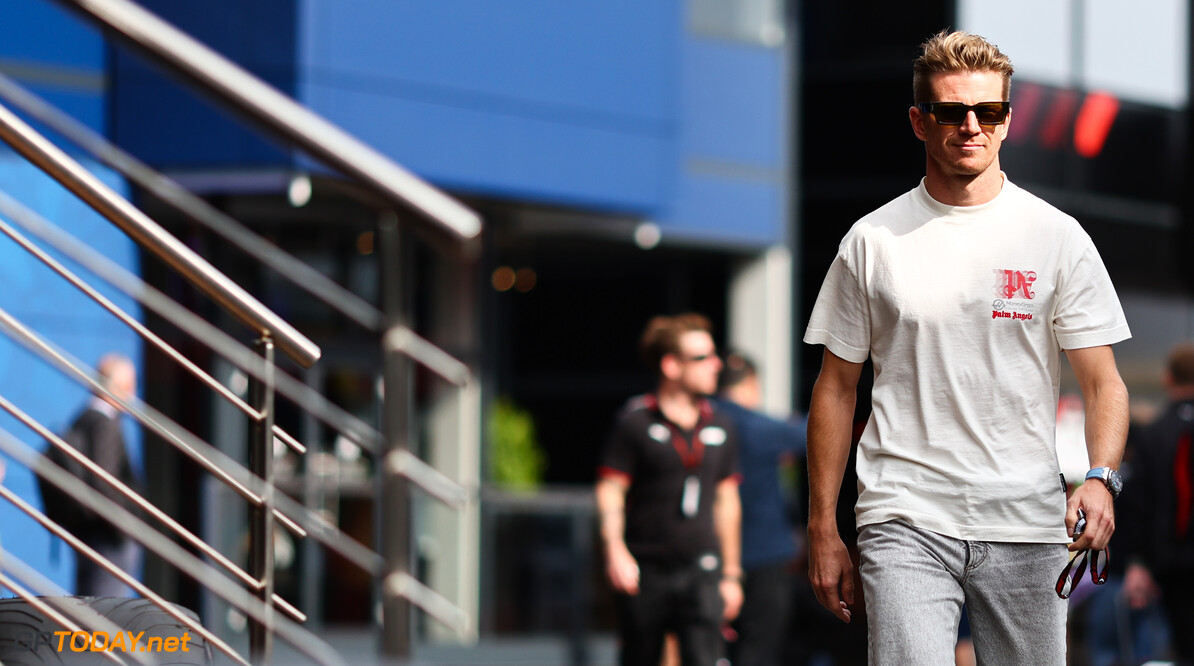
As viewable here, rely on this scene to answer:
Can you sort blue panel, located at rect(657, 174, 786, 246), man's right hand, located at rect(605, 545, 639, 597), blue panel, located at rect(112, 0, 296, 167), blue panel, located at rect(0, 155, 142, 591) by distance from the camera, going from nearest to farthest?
man's right hand, located at rect(605, 545, 639, 597) → blue panel, located at rect(0, 155, 142, 591) → blue panel, located at rect(112, 0, 296, 167) → blue panel, located at rect(657, 174, 786, 246)

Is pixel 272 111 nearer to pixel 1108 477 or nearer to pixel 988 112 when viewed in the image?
pixel 988 112

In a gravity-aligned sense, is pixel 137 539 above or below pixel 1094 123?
above

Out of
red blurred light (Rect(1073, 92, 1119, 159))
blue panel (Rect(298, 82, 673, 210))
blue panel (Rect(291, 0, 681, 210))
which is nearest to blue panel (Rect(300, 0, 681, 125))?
blue panel (Rect(291, 0, 681, 210))

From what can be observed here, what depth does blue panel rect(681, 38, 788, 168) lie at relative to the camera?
54.7 feet

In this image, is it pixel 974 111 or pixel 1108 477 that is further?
pixel 974 111

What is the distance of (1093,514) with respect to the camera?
140 inches

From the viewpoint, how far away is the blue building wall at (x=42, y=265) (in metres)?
8.44

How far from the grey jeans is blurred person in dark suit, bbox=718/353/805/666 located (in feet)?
14.5

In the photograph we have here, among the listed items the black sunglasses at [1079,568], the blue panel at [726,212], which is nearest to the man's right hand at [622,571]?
the black sunglasses at [1079,568]

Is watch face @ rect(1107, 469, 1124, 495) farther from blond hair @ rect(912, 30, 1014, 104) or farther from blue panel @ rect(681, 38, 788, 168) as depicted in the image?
blue panel @ rect(681, 38, 788, 168)

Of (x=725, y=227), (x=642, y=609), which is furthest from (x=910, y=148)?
(x=642, y=609)

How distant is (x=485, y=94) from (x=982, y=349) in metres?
10.3

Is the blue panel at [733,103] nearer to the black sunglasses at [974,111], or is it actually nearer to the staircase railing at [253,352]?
the staircase railing at [253,352]

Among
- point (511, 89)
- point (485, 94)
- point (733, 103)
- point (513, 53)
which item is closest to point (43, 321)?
point (485, 94)
